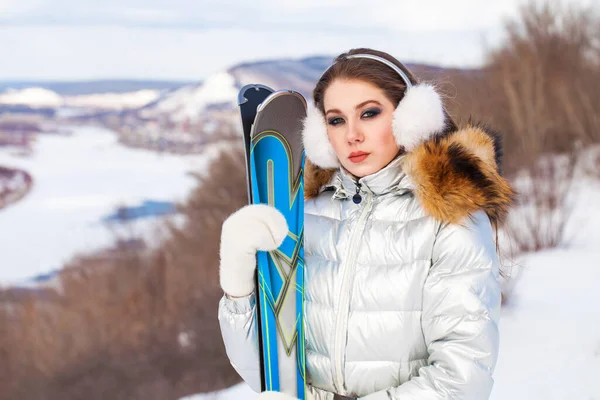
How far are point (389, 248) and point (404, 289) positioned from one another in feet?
0.30

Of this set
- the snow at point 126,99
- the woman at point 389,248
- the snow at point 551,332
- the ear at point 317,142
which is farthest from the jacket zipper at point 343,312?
the snow at point 126,99

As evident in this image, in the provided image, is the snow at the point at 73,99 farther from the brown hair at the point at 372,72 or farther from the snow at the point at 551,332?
the brown hair at the point at 372,72

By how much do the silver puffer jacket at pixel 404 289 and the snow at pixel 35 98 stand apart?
77.7 feet

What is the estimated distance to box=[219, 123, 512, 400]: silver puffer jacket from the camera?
1.19 m

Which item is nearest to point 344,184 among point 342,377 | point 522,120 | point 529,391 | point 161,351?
point 342,377

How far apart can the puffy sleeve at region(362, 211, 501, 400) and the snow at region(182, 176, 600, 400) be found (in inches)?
40.8

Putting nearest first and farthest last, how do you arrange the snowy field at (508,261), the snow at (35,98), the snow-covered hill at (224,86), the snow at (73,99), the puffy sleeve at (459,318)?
1. the puffy sleeve at (459,318)
2. the snowy field at (508,261)
3. the snow-covered hill at (224,86)
4. the snow at (35,98)
5. the snow at (73,99)

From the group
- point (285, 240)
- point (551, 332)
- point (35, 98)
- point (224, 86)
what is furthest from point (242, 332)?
point (35, 98)

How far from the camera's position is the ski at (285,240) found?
1.39 m

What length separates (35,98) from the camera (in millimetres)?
23359

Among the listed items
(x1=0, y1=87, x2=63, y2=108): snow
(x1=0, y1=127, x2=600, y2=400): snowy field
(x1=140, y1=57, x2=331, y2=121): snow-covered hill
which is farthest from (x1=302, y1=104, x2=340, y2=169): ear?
(x1=0, y1=87, x2=63, y2=108): snow

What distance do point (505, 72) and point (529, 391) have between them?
28.1 ft

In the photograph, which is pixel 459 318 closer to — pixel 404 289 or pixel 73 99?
pixel 404 289

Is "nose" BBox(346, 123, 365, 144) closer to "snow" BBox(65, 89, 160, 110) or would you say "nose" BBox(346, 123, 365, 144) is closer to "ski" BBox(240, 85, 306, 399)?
"ski" BBox(240, 85, 306, 399)
